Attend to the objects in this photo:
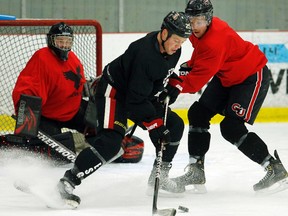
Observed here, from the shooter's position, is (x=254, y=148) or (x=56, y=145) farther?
(x=56, y=145)

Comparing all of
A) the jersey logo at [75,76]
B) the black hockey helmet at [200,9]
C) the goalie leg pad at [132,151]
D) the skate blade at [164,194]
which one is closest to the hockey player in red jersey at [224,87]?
the black hockey helmet at [200,9]

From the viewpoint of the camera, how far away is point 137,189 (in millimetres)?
4148

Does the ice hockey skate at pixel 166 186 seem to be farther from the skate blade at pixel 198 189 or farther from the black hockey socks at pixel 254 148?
the black hockey socks at pixel 254 148

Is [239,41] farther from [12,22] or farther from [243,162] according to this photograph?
[12,22]

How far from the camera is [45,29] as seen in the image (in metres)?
6.07

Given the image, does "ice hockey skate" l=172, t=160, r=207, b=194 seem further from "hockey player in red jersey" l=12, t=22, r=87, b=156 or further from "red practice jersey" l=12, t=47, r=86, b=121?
"red practice jersey" l=12, t=47, r=86, b=121

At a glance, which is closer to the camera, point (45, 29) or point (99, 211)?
point (99, 211)

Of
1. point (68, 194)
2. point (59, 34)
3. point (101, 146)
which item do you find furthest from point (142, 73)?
point (59, 34)

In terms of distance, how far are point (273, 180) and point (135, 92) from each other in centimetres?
92

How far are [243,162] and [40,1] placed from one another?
11.8ft

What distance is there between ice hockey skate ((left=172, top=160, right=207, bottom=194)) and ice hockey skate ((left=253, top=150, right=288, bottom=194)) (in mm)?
275

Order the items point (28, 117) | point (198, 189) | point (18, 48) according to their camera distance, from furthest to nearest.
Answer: point (18, 48)
point (28, 117)
point (198, 189)

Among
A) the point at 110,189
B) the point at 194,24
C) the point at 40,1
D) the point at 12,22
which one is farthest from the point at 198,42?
the point at 40,1

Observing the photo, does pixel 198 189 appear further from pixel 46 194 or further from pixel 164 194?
pixel 46 194
